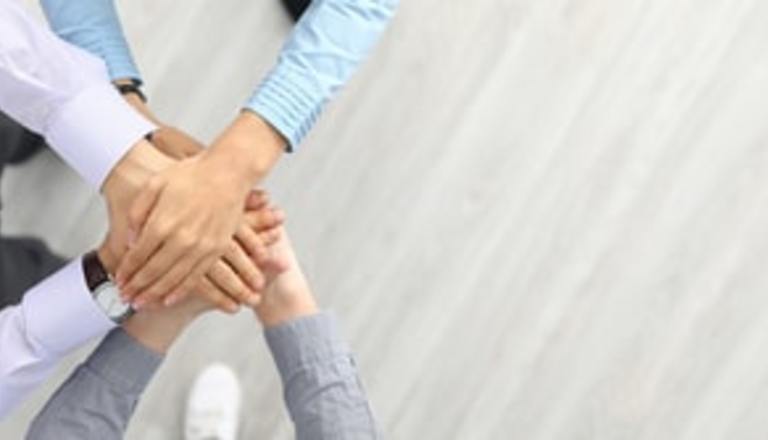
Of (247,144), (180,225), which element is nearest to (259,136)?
(247,144)

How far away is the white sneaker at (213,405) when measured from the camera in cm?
164

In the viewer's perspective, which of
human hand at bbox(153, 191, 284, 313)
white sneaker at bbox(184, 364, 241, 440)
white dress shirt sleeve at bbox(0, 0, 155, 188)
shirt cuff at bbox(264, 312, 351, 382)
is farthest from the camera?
white sneaker at bbox(184, 364, 241, 440)

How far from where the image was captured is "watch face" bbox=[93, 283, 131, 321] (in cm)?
122

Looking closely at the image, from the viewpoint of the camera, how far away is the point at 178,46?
1668 mm

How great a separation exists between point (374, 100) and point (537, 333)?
0.47 metres

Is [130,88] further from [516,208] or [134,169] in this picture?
[516,208]

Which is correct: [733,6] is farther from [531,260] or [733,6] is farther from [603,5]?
[531,260]

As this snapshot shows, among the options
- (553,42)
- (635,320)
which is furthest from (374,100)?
(635,320)

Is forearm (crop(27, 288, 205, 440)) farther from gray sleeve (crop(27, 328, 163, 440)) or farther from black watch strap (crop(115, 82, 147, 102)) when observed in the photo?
black watch strap (crop(115, 82, 147, 102))

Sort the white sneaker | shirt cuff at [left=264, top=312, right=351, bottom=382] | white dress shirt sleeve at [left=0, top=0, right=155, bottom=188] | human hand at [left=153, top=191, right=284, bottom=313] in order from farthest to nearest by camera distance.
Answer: the white sneaker → shirt cuff at [left=264, top=312, right=351, bottom=382] → human hand at [left=153, top=191, right=284, bottom=313] → white dress shirt sleeve at [left=0, top=0, right=155, bottom=188]

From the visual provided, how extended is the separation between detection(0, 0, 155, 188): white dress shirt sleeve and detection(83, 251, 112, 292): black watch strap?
11 cm

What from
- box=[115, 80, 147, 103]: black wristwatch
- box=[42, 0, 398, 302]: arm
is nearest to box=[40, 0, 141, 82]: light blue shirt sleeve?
box=[115, 80, 147, 103]: black wristwatch

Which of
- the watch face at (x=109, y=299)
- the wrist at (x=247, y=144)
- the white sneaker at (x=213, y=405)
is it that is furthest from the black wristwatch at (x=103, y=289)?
the white sneaker at (x=213, y=405)

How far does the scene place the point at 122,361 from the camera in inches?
50.4
